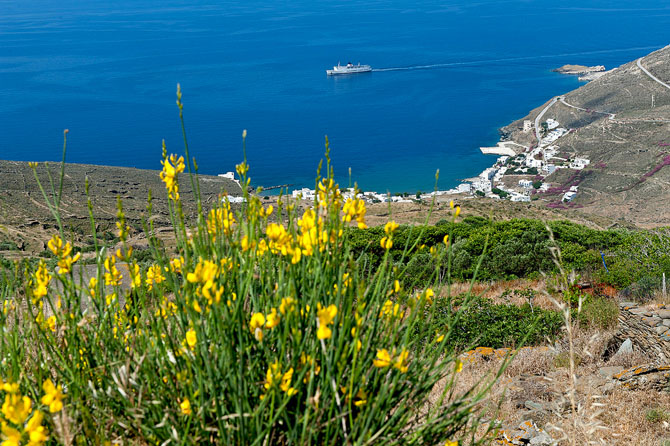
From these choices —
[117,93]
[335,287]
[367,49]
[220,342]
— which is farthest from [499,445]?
[367,49]

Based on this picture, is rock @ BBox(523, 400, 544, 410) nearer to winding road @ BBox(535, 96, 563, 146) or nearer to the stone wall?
the stone wall

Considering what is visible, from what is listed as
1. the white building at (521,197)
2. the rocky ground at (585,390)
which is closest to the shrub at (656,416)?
the rocky ground at (585,390)

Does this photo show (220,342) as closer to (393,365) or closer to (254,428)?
(254,428)

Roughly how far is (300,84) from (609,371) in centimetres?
7356

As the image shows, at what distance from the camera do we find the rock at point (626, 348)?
189 inches

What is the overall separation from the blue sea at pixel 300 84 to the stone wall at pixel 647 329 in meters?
38.5

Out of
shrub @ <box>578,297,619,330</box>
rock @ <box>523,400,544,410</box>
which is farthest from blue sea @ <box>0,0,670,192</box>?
rock @ <box>523,400,544,410</box>

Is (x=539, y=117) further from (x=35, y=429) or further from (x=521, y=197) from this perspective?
(x=35, y=429)

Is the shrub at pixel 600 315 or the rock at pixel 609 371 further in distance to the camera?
the shrub at pixel 600 315

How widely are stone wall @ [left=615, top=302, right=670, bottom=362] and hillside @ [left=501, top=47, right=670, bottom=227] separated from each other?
25.5 meters

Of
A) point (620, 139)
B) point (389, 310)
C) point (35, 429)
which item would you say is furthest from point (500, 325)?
point (620, 139)

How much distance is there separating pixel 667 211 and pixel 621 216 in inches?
93.3

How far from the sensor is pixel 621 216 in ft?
111

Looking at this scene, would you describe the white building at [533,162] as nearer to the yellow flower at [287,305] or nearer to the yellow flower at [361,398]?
the yellow flower at [361,398]
